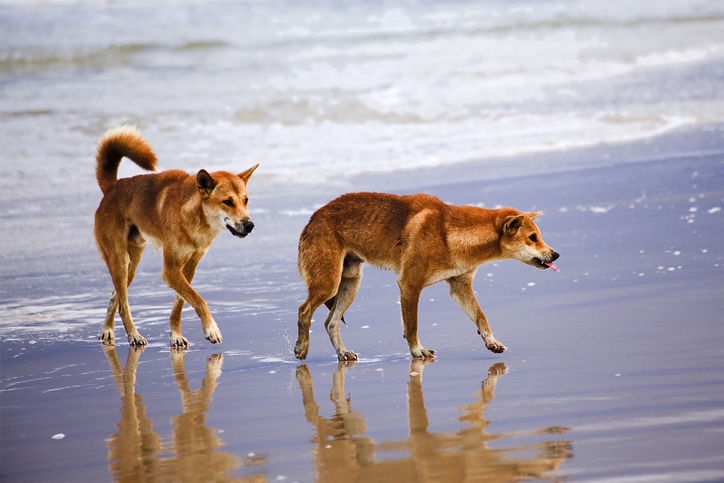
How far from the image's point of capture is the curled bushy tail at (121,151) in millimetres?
7695

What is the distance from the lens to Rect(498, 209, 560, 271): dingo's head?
5.90 meters

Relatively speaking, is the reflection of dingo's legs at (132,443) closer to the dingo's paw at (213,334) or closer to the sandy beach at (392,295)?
the sandy beach at (392,295)

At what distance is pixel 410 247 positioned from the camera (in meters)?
6.01

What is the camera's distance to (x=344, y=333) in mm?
6664

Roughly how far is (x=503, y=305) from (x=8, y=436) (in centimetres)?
407

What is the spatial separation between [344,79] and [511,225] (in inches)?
708

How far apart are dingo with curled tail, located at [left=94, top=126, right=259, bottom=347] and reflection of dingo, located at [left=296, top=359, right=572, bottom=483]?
2161mm

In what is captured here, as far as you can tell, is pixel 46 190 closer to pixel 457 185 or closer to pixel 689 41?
pixel 457 185

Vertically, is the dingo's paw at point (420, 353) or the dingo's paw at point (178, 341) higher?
the dingo's paw at point (178, 341)

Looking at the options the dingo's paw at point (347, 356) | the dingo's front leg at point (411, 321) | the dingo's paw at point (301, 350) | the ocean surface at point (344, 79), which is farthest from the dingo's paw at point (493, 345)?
the ocean surface at point (344, 79)

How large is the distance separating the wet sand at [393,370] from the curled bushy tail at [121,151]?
133cm

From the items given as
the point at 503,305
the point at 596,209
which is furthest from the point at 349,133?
the point at 503,305

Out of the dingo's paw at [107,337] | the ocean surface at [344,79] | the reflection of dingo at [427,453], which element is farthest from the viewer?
the ocean surface at [344,79]

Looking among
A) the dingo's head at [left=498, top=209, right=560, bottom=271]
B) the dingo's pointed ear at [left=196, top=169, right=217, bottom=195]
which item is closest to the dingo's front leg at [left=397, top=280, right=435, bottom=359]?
the dingo's head at [left=498, top=209, right=560, bottom=271]
